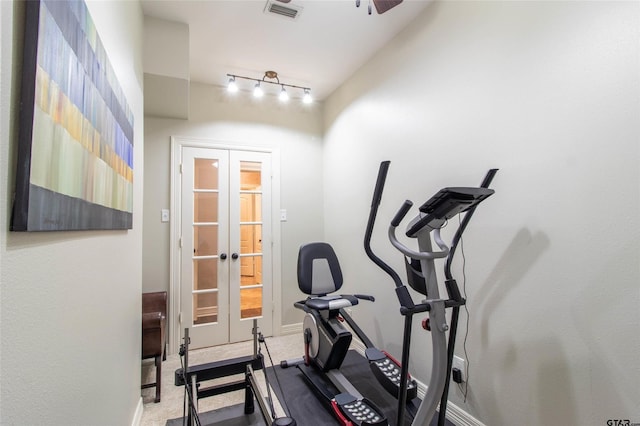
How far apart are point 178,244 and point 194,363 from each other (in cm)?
120

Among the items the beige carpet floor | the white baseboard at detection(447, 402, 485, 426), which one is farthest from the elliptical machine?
the beige carpet floor

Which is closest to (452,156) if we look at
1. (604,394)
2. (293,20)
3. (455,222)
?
(455,222)

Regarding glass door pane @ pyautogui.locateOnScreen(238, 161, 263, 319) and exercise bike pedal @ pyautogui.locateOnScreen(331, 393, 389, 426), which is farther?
glass door pane @ pyautogui.locateOnScreen(238, 161, 263, 319)

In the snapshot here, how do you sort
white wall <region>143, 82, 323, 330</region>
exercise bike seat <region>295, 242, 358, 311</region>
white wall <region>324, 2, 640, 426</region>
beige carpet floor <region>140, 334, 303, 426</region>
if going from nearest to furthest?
white wall <region>324, 2, 640, 426</region> < beige carpet floor <region>140, 334, 303, 426</region> < exercise bike seat <region>295, 242, 358, 311</region> < white wall <region>143, 82, 323, 330</region>

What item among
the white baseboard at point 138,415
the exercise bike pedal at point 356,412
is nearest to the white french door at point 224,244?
the white baseboard at point 138,415

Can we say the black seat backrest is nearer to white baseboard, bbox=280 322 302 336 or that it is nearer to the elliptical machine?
white baseboard, bbox=280 322 302 336

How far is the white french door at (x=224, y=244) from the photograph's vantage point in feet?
10.7

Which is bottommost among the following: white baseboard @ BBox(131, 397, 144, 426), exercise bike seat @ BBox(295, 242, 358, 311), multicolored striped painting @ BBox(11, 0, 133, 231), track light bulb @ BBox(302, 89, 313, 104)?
white baseboard @ BBox(131, 397, 144, 426)

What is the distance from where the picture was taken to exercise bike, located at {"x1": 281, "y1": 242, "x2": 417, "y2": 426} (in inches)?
76.7

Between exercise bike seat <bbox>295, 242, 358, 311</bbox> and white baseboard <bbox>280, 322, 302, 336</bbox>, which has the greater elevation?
exercise bike seat <bbox>295, 242, 358, 311</bbox>

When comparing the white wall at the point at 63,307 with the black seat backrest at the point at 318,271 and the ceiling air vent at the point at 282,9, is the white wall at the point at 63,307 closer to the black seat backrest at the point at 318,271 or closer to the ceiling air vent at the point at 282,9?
the ceiling air vent at the point at 282,9

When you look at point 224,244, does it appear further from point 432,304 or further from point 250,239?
point 432,304

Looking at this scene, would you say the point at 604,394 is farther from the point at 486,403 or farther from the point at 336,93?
the point at 336,93

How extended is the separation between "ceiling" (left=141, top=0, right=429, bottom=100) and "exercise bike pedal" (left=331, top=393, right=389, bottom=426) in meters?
2.80
